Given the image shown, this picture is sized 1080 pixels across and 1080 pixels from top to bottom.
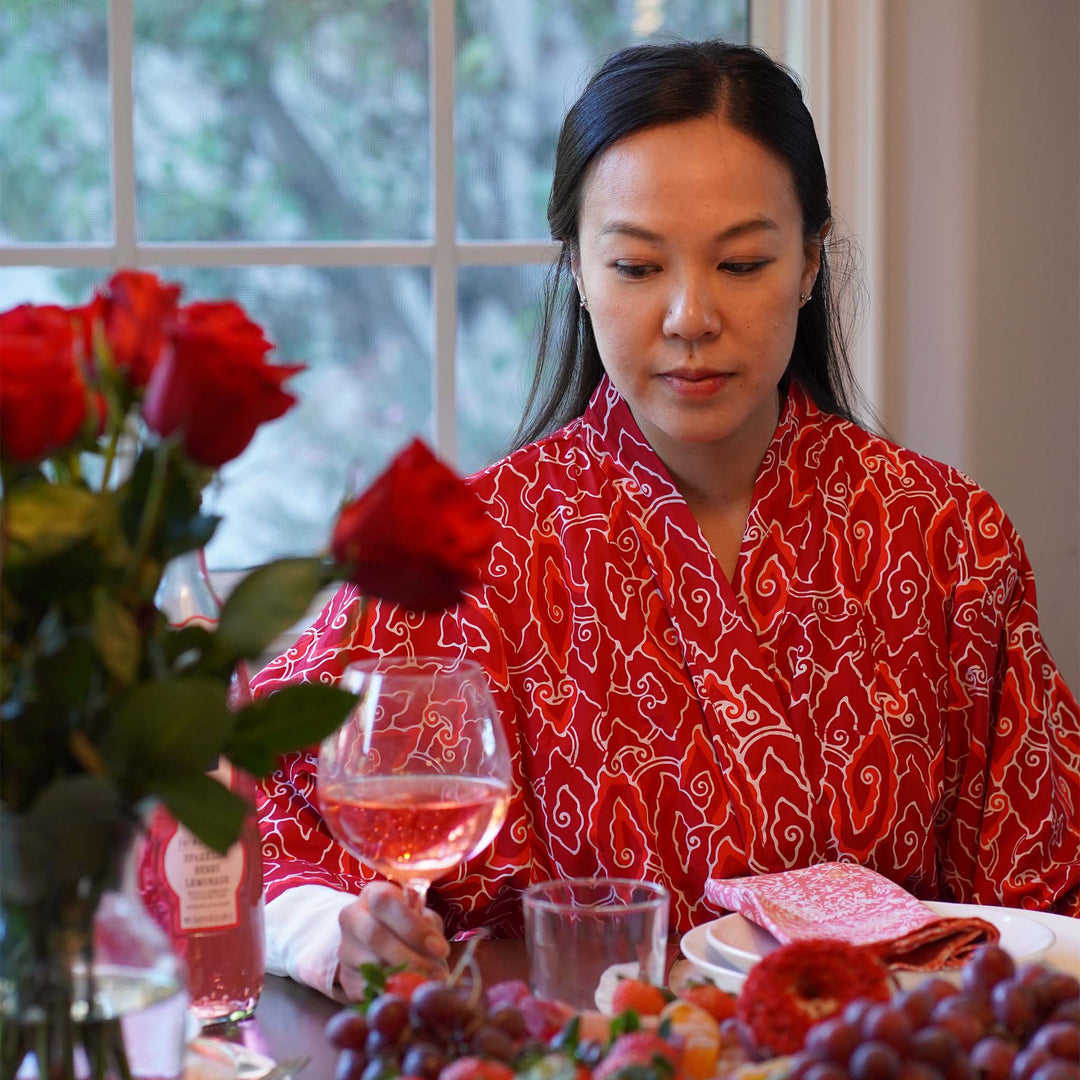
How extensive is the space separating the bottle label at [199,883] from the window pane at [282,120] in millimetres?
1865

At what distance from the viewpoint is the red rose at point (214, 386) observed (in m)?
0.64

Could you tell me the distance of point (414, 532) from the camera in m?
0.65

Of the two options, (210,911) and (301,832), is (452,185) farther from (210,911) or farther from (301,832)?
(210,911)

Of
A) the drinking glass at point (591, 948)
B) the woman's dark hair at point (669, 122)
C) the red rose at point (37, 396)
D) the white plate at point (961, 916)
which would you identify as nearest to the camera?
the red rose at point (37, 396)

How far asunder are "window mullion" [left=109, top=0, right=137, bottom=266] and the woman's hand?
180cm

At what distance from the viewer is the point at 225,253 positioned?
2727 mm

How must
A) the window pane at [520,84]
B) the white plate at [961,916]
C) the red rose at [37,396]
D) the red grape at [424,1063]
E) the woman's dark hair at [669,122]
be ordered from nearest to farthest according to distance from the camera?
the red rose at [37,396], the red grape at [424,1063], the white plate at [961,916], the woman's dark hair at [669,122], the window pane at [520,84]

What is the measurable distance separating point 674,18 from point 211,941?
89.6 inches

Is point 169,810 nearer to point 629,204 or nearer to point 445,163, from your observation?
point 629,204

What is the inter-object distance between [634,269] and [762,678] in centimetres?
44

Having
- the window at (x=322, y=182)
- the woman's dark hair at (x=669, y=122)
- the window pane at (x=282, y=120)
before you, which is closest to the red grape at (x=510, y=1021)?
the woman's dark hair at (x=669, y=122)

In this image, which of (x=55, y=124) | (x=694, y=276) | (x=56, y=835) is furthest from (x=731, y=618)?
(x=55, y=124)

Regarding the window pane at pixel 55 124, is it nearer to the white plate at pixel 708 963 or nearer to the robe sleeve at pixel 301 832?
the robe sleeve at pixel 301 832

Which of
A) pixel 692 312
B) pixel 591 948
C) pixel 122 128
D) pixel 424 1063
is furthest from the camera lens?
pixel 122 128
